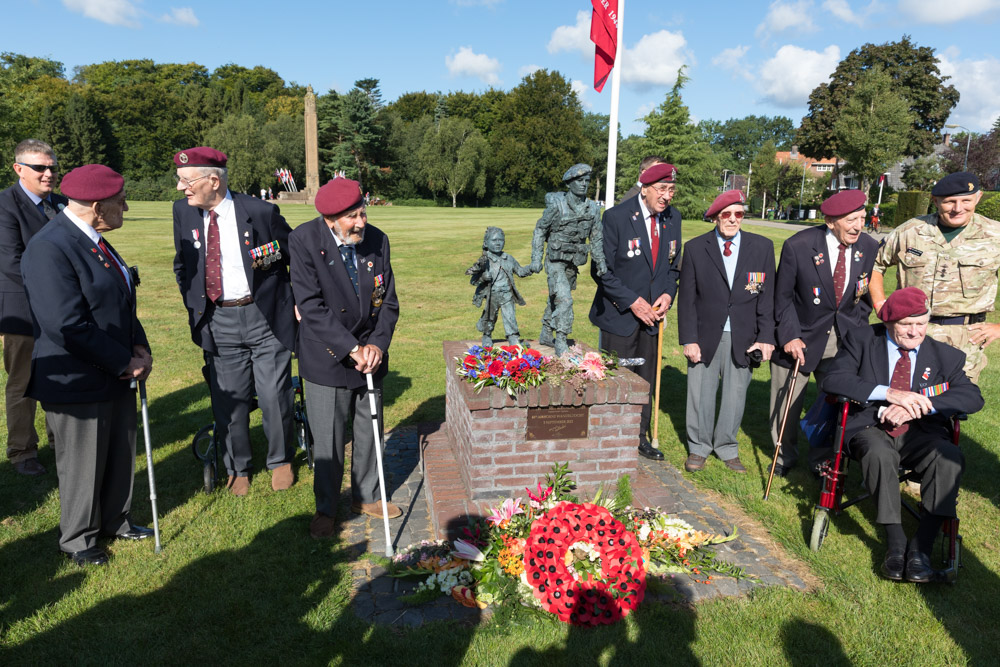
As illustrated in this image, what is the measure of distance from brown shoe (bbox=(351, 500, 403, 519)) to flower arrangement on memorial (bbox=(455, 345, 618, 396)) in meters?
1.19

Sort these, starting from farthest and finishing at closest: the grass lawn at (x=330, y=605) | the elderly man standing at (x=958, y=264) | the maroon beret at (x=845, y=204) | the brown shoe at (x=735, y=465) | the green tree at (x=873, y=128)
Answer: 1. the green tree at (x=873, y=128)
2. the brown shoe at (x=735, y=465)
3. the maroon beret at (x=845, y=204)
4. the elderly man standing at (x=958, y=264)
5. the grass lawn at (x=330, y=605)

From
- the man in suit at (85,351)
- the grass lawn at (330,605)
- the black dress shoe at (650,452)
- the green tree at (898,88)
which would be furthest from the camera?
the green tree at (898,88)

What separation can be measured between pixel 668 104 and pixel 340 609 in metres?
43.3

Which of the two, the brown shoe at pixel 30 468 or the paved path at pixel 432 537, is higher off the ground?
the brown shoe at pixel 30 468

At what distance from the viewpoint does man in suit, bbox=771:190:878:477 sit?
206 inches

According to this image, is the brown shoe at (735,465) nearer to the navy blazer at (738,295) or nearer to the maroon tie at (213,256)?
the navy blazer at (738,295)

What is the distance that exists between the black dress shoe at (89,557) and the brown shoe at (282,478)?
4.50ft

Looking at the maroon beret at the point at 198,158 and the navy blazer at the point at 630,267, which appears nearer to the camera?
the maroon beret at the point at 198,158

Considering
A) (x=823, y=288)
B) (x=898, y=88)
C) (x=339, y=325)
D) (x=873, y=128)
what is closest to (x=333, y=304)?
(x=339, y=325)

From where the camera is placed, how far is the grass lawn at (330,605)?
3.39 m

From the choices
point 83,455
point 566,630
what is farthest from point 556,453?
point 83,455

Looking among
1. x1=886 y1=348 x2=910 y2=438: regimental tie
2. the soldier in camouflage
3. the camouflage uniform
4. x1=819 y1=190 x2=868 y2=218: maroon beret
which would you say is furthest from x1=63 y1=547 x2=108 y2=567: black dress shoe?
the camouflage uniform

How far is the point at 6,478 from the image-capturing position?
17.3 ft

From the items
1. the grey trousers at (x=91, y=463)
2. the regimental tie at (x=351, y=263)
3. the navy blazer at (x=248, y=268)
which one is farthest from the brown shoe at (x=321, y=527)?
the regimental tie at (x=351, y=263)
